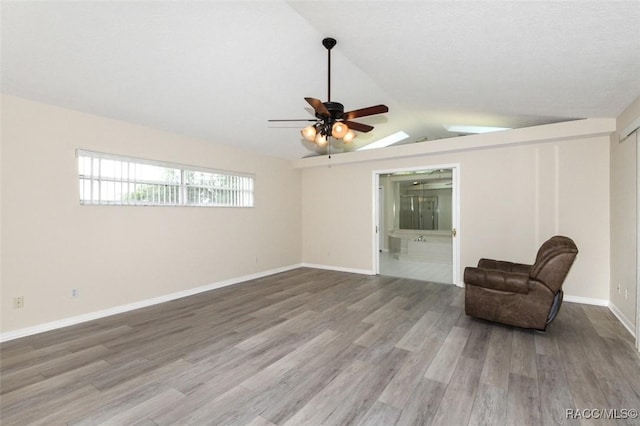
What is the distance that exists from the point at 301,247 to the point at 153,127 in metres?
4.13

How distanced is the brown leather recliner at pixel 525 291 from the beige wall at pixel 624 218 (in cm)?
71

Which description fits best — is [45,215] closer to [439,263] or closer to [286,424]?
[286,424]

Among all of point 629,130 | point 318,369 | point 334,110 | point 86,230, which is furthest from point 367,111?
point 86,230

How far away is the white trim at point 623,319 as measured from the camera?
3.01 m

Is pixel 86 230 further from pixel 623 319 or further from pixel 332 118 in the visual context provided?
pixel 623 319

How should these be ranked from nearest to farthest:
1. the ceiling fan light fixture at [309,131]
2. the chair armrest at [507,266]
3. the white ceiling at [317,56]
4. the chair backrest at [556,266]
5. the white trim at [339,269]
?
the white ceiling at [317,56] → the ceiling fan light fixture at [309,131] → the chair backrest at [556,266] → the chair armrest at [507,266] → the white trim at [339,269]

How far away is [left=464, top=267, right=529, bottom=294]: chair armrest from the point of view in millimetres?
3100

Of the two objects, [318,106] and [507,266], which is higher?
[318,106]

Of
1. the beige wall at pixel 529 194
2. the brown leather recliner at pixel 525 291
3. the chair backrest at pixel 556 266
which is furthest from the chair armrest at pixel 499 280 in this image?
the beige wall at pixel 529 194

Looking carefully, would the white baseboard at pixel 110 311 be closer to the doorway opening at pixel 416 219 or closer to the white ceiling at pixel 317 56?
the white ceiling at pixel 317 56

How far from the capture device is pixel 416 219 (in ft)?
31.9

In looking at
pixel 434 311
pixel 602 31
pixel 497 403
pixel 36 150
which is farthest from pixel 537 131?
pixel 36 150

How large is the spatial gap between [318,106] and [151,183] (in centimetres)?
313

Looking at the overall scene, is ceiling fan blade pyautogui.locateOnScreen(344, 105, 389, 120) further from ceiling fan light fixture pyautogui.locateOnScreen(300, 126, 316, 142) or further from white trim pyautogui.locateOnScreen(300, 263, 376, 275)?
white trim pyautogui.locateOnScreen(300, 263, 376, 275)
